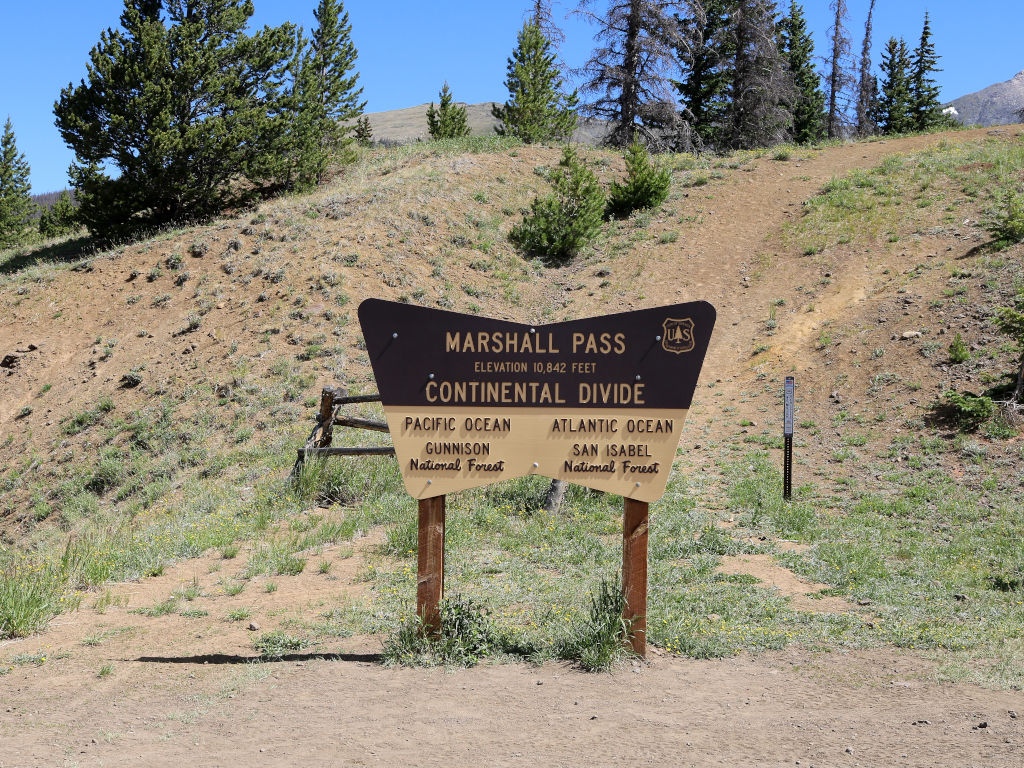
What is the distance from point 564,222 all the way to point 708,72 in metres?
22.9

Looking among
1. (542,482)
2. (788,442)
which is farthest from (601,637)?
(788,442)

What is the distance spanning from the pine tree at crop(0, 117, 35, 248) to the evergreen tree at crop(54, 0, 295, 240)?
77.0 feet

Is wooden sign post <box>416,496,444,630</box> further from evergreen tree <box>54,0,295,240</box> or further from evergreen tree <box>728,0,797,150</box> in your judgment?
evergreen tree <box>728,0,797,150</box>

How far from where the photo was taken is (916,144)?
25.8 m

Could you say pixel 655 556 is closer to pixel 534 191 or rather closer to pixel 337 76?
pixel 534 191

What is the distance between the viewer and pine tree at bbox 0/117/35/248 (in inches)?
1764

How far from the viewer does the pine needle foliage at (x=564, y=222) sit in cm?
2319

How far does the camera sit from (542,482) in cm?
1058

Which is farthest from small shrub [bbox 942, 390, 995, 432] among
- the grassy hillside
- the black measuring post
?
the black measuring post

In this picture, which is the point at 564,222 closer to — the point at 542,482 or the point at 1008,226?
the point at 1008,226

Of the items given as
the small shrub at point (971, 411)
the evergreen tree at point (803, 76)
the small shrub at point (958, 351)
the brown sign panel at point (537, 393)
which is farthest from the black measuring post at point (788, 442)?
the evergreen tree at point (803, 76)

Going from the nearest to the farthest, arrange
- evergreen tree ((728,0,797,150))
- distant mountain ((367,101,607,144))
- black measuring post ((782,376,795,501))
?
1. black measuring post ((782,376,795,501))
2. evergreen tree ((728,0,797,150))
3. distant mountain ((367,101,607,144))

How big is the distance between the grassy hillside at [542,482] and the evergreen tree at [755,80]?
11123 millimetres

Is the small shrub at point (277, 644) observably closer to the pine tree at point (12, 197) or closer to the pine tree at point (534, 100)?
the pine tree at point (534, 100)
